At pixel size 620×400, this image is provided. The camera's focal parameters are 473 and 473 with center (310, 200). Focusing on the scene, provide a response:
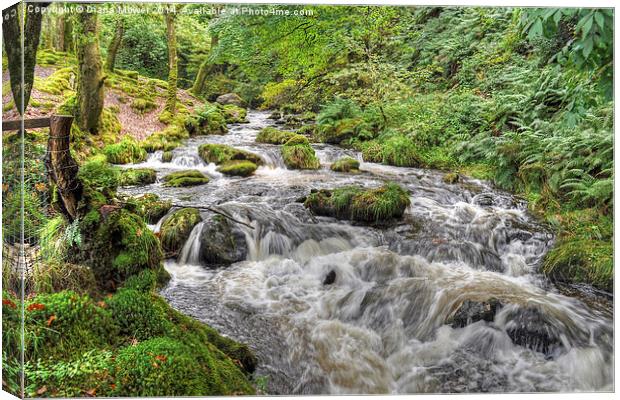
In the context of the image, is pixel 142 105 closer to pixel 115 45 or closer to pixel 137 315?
pixel 115 45

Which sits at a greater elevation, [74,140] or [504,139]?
[504,139]

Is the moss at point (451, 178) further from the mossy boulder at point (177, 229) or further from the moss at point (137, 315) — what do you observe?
the moss at point (137, 315)

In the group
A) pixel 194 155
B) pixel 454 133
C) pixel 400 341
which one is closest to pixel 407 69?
pixel 454 133


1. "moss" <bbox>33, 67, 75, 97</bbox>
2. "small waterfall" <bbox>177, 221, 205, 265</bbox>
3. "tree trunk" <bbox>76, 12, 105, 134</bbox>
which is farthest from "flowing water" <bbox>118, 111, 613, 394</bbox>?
"moss" <bbox>33, 67, 75, 97</bbox>

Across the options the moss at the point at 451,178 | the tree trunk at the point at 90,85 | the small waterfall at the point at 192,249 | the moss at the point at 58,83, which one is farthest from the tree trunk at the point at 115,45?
the moss at the point at 451,178

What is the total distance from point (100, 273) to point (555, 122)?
3533mm

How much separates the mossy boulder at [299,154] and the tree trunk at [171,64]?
3.04 feet

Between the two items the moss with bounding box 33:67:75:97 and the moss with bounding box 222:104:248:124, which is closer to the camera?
the moss with bounding box 33:67:75:97

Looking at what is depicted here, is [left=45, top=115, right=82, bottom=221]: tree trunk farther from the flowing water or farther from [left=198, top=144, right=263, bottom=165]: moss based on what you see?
[left=198, top=144, right=263, bottom=165]: moss

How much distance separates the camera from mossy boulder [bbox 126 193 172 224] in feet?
11.4

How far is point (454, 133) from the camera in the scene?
3.71 metres

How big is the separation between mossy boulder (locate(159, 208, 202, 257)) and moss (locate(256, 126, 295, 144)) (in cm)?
75

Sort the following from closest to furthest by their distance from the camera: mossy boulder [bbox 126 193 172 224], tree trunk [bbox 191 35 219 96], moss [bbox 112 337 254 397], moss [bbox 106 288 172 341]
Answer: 1. moss [bbox 112 337 254 397]
2. moss [bbox 106 288 172 341]
3. mossy boulder [bbox 126 193 172 224]
4. tree trunk [bbox 191 35 219 96]

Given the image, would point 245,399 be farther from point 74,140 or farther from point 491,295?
point 74,140
